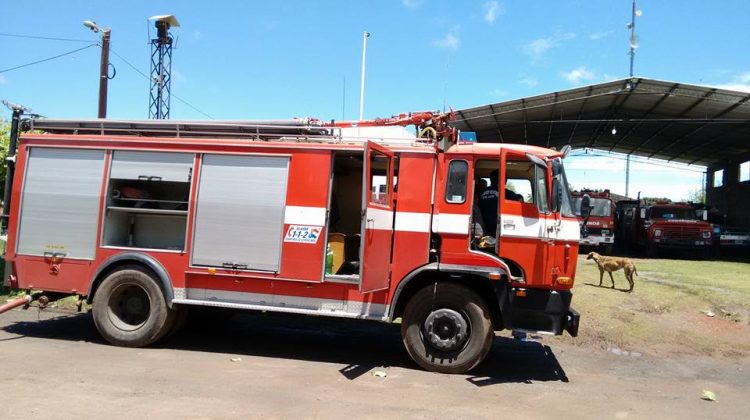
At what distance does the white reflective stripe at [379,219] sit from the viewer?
6.31 metres

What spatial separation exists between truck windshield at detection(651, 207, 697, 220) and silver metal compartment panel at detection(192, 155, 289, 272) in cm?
2009

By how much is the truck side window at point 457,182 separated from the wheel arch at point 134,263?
3.73m

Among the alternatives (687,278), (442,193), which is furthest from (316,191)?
(687,278)

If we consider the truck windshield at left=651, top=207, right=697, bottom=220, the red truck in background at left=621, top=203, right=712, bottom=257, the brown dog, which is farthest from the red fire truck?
the truck windshield at left=651, top=207, right=697, bottom=220

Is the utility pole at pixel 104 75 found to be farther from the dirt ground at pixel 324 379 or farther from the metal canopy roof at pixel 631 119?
the metal canopy roof at pixel 631 119

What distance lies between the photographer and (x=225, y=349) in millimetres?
7711

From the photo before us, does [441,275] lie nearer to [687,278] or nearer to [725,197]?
[687,278]

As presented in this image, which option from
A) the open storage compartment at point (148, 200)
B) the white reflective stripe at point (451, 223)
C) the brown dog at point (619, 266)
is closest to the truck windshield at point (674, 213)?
the brown dog at point (619, 266)

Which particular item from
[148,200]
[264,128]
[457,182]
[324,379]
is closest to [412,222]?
[457,182]

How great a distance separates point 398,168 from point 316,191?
1057 mm

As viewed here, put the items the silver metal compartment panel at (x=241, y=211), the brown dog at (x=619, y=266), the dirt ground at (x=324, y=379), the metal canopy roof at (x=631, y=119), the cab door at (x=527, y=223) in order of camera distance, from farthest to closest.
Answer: the metal canopy roof at (x=631, y=119) < the brown dog at (x=619, y=266) < the silver metal compartment panel at (x=241, y=211) < the cab door at (x=527, y=223) < the dirt ground at (x=324, y=379)

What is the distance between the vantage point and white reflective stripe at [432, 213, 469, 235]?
6715mm

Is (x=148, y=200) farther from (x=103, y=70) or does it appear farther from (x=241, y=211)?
(x=103, y=70)

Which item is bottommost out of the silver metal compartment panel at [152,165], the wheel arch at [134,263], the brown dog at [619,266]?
the wheel arch at [134,263]
